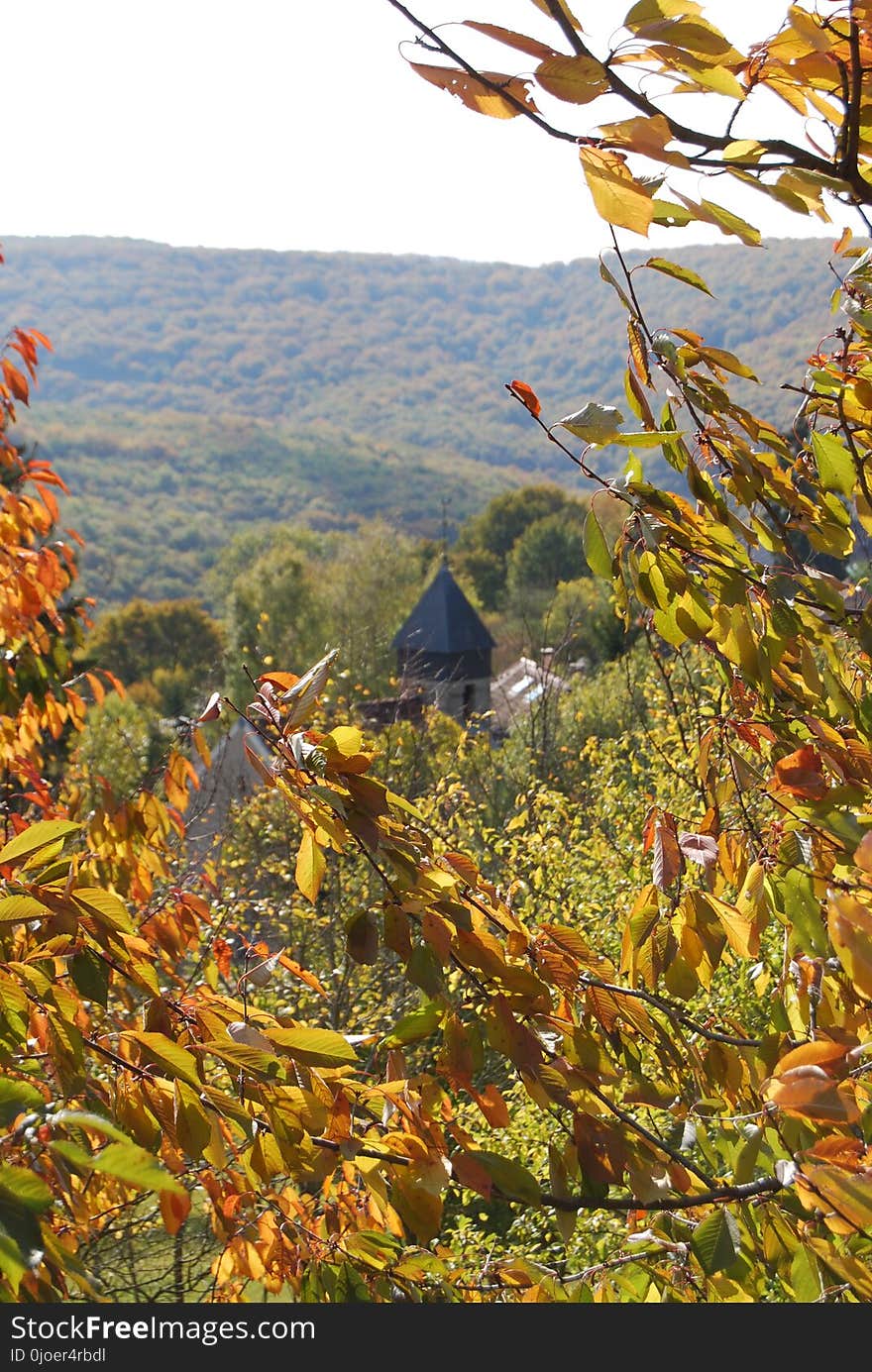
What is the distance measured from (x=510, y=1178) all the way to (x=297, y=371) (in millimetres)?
163975

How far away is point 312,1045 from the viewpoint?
3.77 feet

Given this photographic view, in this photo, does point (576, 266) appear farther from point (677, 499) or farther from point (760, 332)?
point (677, 499)

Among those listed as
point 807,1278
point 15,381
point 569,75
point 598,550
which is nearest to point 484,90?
point 569,75

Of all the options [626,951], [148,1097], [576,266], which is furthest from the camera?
[576,266]

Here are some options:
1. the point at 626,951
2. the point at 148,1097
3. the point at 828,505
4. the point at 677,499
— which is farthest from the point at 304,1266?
the point at 828,505

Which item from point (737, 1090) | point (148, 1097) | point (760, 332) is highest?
point (760, 332)

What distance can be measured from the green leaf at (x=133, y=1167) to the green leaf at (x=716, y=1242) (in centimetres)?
63

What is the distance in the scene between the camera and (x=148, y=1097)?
1.18m

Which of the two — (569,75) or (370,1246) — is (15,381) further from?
(370,1246)

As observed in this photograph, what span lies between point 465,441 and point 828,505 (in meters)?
148

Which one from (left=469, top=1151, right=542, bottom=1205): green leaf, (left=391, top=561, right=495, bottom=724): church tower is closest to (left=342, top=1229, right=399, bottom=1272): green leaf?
(left=469, top=1151, right=542, bottom=1205): green leaf

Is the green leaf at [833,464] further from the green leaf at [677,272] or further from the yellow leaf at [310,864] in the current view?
the yellow leaf at [310,864]

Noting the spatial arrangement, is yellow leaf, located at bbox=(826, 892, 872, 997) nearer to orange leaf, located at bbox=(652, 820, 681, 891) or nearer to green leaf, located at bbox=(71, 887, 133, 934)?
orange leaf, located at bbox=(652, 820, 681, 891)

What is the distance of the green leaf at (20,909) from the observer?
108cm
